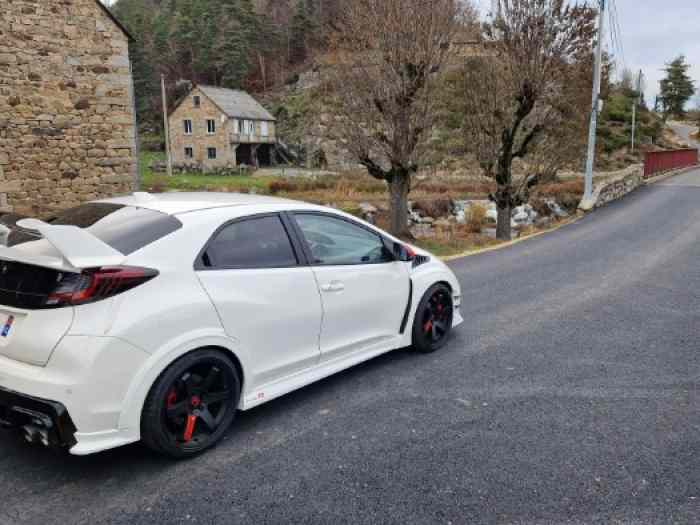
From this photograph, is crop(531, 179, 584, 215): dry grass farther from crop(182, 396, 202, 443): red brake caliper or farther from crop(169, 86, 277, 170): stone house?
crop(169, 86, 277, 170): stone house

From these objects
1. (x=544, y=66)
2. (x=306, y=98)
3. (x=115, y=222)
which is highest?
(x=306, y=98)

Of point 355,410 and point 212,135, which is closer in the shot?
point 355,410

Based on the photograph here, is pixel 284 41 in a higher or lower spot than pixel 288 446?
higher

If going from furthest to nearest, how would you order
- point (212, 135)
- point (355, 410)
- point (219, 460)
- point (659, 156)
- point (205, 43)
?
point (205, 43) → point (212, 135) → point (659, 156) → point (355, 410) → point (219, 460)

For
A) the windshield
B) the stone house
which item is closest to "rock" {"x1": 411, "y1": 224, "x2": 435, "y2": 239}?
the windshield

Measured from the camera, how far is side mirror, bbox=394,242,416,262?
494 cm

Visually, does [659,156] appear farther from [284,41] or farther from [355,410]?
[284,41]

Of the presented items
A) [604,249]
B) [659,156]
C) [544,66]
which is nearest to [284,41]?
[659,156]

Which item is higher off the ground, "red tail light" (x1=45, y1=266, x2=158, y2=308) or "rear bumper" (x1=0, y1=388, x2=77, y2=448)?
"red tail light" (x1=45, y1=266, x2=158, y2=308)

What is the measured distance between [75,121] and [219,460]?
13.5 m

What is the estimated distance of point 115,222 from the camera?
365 cm

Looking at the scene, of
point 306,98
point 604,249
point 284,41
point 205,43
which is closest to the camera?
point 604,249

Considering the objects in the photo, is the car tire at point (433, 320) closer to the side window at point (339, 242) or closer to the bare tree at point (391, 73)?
the side window at point (339, 242)

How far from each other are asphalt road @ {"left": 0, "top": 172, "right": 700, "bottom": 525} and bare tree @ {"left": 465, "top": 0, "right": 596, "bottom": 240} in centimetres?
1134
